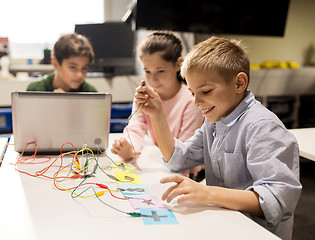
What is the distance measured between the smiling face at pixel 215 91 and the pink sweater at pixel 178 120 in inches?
18.0

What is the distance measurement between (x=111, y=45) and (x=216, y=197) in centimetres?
246

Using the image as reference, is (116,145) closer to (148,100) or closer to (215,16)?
(148,100)

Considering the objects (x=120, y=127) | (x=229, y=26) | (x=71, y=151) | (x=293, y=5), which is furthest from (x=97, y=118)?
(x=293, y=5)

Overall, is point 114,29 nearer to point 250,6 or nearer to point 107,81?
point 107,81

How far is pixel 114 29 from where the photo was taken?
294cm

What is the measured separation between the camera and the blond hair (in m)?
0.91

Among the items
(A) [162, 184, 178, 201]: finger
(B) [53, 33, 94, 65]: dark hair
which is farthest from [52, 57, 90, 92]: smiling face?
(A) [162, 184, 178, 201]: finger

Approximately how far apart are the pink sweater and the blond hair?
0.47 metres

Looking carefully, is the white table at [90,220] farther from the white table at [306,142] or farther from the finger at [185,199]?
the white table at [306,142]

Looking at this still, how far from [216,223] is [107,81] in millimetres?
2382

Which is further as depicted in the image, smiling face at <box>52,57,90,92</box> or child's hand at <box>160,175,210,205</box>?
smiling face at <box>52,57,90,92</box>

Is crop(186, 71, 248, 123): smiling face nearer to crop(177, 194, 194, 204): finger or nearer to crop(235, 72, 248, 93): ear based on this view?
crop(235, 72, 248, 93): ear

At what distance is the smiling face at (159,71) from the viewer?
144cm

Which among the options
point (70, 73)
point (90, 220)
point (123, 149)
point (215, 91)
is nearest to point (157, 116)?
point (123, 149)
